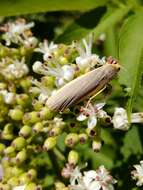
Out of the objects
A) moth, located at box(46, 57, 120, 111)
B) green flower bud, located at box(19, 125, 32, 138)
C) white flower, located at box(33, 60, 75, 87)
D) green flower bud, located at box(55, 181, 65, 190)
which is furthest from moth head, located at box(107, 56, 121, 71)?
green flower bud, located at box(55, 181, 65, 190)

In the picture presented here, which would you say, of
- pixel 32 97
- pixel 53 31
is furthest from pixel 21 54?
pixel 53 31

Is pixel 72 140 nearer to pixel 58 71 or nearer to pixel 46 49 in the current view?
pixel 58 71

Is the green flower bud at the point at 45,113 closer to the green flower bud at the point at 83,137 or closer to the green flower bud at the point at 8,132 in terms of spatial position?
the green flower bud at the point at 83,137

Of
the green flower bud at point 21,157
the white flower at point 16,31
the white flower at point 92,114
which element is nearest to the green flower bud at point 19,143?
the green flower bud at point 21,157

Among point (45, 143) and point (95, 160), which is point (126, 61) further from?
point (95, 160)

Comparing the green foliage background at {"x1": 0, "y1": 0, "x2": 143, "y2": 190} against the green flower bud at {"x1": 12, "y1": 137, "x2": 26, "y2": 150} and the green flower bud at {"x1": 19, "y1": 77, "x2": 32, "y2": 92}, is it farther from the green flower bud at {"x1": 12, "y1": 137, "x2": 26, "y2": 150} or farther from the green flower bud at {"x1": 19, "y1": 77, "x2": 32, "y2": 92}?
the green flower bud at {"x1": 12, "y1": 137, "x2": 26, "y2": 150}

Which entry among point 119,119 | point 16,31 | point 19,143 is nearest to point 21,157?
point 19,143
